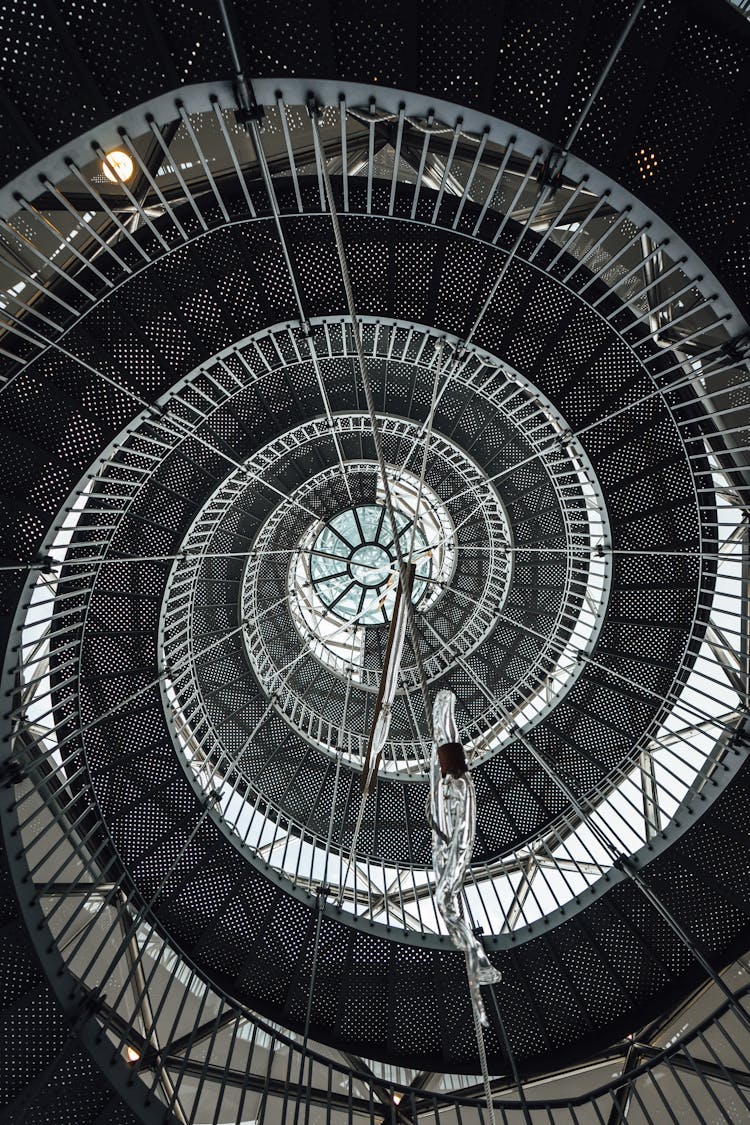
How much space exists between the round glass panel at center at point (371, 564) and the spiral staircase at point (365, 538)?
0.49ft

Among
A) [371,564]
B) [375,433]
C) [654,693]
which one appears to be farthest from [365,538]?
[375,433]

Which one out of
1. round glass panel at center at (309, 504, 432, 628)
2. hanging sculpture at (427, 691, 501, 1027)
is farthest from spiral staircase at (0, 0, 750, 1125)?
hanging sculpture at (427, 691, 501, 1027)

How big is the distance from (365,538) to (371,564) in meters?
0.57

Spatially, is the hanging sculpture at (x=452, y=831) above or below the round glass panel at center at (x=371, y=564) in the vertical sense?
A: below

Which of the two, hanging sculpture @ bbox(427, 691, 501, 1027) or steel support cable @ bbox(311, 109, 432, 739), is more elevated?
steel support cable @ bbox(311, 109, 432, 739)

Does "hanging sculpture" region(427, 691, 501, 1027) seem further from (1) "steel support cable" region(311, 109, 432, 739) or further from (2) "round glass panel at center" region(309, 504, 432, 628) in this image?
(2) "round glass panel at center" region(309, 504, 432, 628)

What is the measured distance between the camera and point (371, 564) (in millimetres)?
13992

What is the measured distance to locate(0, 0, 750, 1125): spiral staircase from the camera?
16.4 feet

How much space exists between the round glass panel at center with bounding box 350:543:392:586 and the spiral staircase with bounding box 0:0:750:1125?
0.49ft

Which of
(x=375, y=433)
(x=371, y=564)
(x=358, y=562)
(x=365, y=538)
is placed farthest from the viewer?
(x=365, y=538)

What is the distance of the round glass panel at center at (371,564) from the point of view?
1387 centimetres

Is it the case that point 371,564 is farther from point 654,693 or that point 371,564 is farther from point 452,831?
point 452,831

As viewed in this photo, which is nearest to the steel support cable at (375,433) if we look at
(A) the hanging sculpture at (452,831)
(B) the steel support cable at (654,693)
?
(A) the hanging sculpture at (452,831)

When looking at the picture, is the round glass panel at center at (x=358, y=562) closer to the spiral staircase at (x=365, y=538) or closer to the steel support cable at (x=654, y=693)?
the spiral staircase at (x=365, y=538)
